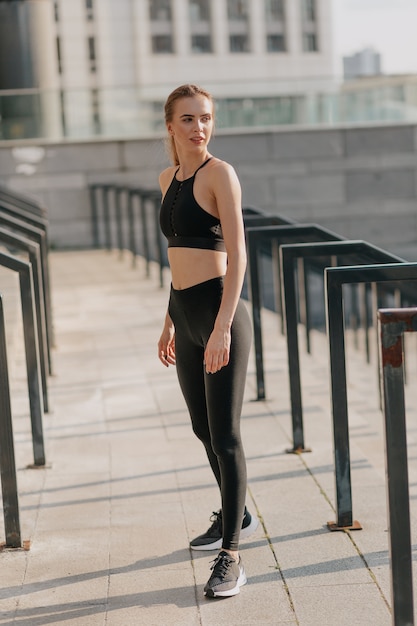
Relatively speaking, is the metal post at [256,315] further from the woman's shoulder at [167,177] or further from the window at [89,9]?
the window at [89,9]

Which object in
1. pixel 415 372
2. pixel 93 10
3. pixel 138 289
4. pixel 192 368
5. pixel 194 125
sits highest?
pixel 93 10

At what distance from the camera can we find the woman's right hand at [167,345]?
409 cm

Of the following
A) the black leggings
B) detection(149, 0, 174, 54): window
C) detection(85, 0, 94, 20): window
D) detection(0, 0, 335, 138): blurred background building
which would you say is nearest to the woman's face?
the black leggings

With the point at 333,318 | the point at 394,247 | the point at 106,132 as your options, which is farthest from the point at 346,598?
the point at 394,247

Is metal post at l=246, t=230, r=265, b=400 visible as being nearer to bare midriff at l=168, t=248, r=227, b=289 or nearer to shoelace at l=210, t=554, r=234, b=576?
bare midriff at l=168, t=248, r=227, b=289

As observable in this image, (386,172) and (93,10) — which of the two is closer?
(386,172)

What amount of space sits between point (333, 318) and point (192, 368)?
24.4 inches

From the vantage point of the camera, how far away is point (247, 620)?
340 cm

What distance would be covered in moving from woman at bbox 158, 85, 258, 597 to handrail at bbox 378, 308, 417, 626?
0.82 m

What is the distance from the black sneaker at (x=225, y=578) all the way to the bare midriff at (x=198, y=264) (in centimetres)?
95

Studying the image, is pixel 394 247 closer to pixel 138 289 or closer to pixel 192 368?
pixel 138 289

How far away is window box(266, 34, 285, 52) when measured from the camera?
82.1 m

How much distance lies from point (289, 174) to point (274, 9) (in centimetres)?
6721

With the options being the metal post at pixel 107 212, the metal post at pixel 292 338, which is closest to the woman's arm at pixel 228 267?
Result: the metal post at pixel 292 338
